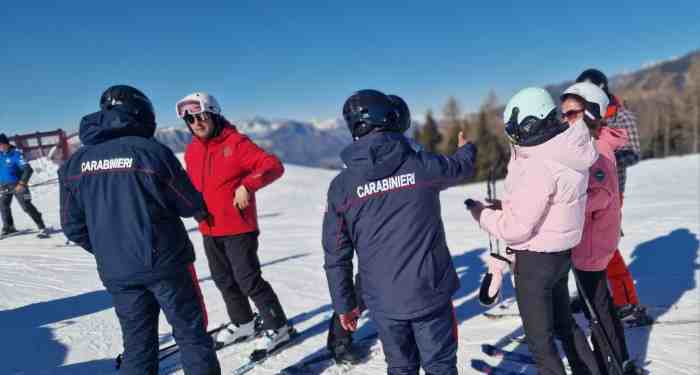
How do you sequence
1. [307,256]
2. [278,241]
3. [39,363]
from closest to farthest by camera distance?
[39,363] → [307,256] → [278,241]

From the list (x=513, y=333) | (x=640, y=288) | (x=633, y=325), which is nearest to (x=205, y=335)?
(x=513, y=333)

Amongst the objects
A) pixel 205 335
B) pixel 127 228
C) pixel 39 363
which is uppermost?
pixel 127 228

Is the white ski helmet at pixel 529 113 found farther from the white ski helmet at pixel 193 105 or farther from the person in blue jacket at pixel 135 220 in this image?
the white ski helmet at pixel 193 105

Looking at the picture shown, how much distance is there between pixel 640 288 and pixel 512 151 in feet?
11.8

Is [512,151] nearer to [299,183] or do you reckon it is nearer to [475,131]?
[299,183]

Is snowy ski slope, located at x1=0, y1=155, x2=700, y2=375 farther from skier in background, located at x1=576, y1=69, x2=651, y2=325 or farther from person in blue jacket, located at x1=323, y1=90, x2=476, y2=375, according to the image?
person in blue jacket, located at x1=323, y1=90, x2=476, y2=375

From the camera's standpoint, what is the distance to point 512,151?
8.49 ft

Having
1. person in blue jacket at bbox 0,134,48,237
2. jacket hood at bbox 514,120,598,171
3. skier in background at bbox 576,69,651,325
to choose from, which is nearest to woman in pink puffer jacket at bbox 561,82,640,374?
jacket hood at bbox 514,120,598,171

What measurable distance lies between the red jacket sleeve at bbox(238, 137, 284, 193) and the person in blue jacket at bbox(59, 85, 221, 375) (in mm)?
870

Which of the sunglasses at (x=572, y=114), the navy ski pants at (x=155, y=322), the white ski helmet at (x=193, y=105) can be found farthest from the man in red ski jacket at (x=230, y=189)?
the sunglasses at (x=572, y=114)

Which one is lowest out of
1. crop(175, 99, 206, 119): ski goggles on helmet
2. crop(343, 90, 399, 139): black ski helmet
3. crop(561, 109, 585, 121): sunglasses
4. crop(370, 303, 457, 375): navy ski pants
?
crop(370, 303, 457, 375): navy ski pants

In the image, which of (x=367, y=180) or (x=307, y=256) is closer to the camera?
(x=367, y=180)

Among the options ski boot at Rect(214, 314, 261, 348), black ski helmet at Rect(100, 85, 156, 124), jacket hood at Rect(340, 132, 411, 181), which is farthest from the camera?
ski boot at Rect(214, 314, 261, 348)

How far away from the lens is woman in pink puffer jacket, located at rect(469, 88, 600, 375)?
2297mm
